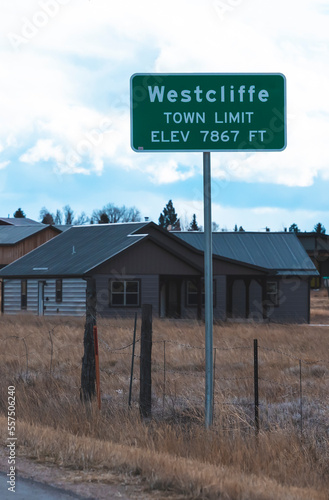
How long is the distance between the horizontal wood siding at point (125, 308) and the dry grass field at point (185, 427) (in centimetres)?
1669

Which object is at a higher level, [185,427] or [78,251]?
[78,251]

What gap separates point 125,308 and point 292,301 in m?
10.6

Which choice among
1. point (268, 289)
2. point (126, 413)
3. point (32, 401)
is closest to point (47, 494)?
point (126, 413)

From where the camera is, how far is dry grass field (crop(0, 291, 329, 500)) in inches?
249

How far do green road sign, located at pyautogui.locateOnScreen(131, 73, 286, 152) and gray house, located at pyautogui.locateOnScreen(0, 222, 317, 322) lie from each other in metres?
25.7

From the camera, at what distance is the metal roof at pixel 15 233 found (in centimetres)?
7019

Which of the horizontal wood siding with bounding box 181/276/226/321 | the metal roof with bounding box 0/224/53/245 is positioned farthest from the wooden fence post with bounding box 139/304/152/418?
the metal roof with bounding box 0/224/53/245

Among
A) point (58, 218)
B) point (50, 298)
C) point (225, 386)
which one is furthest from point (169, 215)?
point (225, 386)

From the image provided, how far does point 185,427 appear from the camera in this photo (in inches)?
347

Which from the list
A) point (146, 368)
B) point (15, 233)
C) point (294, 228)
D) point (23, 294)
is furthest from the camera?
point (294, 228)

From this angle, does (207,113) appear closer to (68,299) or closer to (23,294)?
(68,299)

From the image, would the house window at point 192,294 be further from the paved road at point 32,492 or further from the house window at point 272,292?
the paved road at point 32,492

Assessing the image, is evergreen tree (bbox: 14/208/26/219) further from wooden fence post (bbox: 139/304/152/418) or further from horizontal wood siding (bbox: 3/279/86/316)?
wooden fence post (bbox: 139/304/152/418)

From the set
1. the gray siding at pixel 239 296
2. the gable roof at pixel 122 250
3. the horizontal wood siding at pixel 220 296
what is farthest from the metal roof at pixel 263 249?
the horizontal wood siding at pixel 220 296
